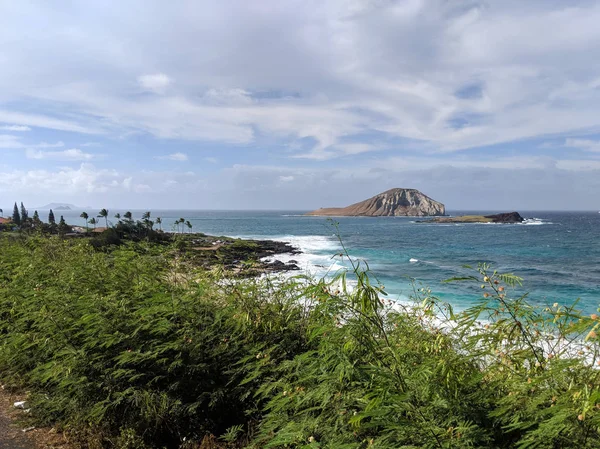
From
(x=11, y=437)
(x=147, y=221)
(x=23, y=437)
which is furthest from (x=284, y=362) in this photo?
(x=147, y=221)

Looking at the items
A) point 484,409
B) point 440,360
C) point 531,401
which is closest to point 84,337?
point 440,360

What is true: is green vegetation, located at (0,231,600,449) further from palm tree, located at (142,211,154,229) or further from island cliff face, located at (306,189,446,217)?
island cliff face, located at (306,189,446,217)

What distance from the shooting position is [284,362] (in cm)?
332

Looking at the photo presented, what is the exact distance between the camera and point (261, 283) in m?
4.54

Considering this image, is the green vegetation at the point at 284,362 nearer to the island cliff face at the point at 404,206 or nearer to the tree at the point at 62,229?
the tree at the point at 62,229

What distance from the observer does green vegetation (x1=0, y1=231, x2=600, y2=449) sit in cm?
225

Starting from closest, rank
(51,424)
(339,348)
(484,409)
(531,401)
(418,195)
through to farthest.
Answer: (531,401) → (484,409) → (339,348) → (51,424) → (418,195)

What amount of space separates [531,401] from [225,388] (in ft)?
9.19

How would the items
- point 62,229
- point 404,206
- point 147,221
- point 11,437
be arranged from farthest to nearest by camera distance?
point 404,206
point 147,221
point 62,229
point 11,437

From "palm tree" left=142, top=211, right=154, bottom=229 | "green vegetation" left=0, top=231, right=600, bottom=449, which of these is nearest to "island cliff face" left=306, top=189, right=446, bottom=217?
"palm tree" left=142, top=211, right=154, bottom=229

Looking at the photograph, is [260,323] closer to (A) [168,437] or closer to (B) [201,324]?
(B) [201,324]

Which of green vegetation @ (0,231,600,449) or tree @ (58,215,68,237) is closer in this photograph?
green vegetation @ (0,231,600,449)

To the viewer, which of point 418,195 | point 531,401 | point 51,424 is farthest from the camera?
point 418,195

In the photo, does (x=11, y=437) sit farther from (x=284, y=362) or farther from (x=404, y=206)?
(x=404, y=206)
